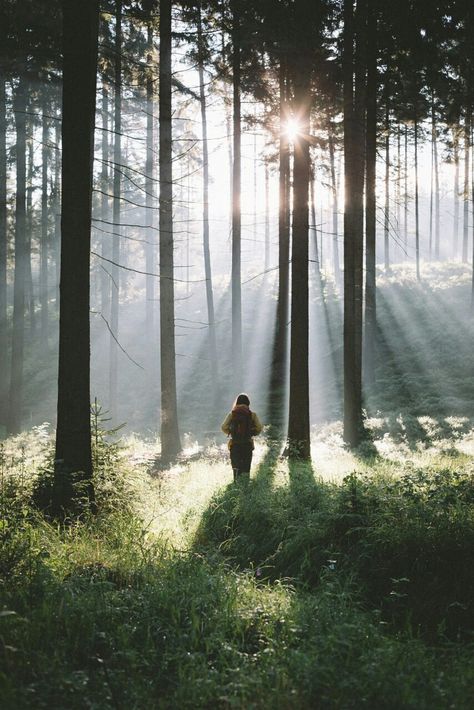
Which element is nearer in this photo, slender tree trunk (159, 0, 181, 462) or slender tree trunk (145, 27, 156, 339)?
slender tree trunk (159, 0, 181, 462)

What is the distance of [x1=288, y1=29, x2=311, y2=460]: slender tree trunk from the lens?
35.4 ft

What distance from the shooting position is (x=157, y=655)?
370cm

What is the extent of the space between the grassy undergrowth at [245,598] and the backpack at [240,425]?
139 cm

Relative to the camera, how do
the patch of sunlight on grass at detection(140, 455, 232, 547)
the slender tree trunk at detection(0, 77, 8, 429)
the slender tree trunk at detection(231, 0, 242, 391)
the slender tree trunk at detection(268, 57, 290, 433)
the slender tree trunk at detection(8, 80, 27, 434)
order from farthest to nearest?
the slender tree trunk at detection(0, 77, 8, 429)
the slender tree trunk at detection(8, 80, 27, 434)
the slender tree trunk at detection(231, 0, 242, 391)
the slender tree trunk at detection(268, 57, 290, 433)
the patch of sunlight on grass at detection(140, 455, 232, 547)

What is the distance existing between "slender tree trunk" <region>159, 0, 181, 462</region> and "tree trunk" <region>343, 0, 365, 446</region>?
4.67 m

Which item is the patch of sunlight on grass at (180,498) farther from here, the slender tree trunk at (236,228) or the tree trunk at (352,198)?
the slender tree trunk at (236,228)

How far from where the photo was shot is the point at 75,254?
711cm

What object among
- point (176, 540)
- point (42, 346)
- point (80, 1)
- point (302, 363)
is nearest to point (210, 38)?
Answer: point (80, 1)

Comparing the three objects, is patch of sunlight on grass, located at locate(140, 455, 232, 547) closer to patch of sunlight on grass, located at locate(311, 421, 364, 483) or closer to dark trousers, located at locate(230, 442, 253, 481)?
dark trousers, located at locate(230, 442, 253, 481)

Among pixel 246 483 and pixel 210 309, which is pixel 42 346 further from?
pixel 246 483

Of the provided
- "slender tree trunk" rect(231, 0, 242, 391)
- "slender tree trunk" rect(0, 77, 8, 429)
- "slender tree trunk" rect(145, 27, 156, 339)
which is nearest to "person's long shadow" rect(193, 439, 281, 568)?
"slender tree trunk" rect(231, 0, 242, 391)

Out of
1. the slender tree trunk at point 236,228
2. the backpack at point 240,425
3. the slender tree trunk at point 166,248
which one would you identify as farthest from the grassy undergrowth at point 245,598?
the slender tree trunk at point 236,228

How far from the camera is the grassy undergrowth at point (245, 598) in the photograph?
10.6 feet

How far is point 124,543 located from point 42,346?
33682 millimetres
